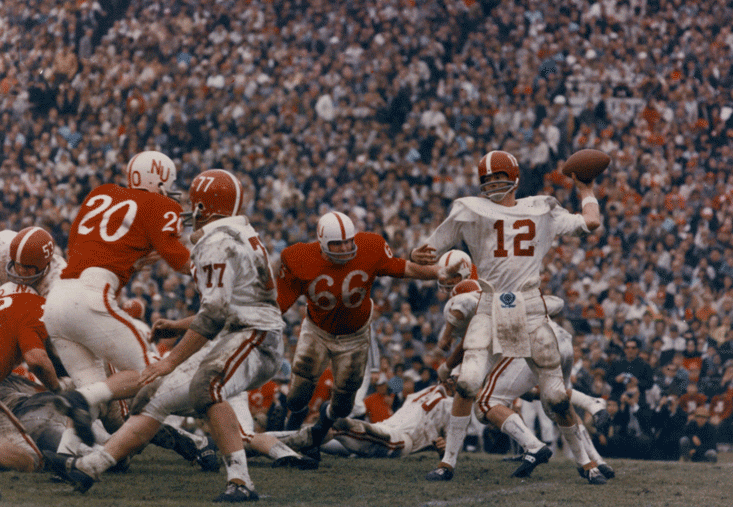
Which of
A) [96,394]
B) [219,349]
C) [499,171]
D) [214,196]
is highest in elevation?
[499,171]

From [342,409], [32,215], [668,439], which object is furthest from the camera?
[32,215]

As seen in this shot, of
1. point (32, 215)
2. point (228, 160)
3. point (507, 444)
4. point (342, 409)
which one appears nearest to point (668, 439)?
point (507, 444)

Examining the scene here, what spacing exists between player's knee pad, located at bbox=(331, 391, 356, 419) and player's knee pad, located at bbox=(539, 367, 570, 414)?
1.43 metres

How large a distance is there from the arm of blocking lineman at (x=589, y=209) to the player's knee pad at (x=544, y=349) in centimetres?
74

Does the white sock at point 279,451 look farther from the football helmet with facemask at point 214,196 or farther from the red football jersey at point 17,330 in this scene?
the football helmet with facemask at point 214,196

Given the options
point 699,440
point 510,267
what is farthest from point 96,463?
point 699,440

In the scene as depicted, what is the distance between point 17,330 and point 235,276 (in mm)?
1786

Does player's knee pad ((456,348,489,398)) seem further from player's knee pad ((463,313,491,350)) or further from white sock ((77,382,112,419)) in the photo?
white sock ((77,382,112,419))

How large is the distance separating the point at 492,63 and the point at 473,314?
11.0m

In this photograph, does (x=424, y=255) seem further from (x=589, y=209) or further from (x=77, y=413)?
(x=77, y=413)

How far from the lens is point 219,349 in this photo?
475 centimetres

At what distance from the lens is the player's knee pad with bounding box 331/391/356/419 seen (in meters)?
6.44

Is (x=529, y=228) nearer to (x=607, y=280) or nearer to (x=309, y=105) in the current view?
(x=607, y=280)

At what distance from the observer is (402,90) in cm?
1578
